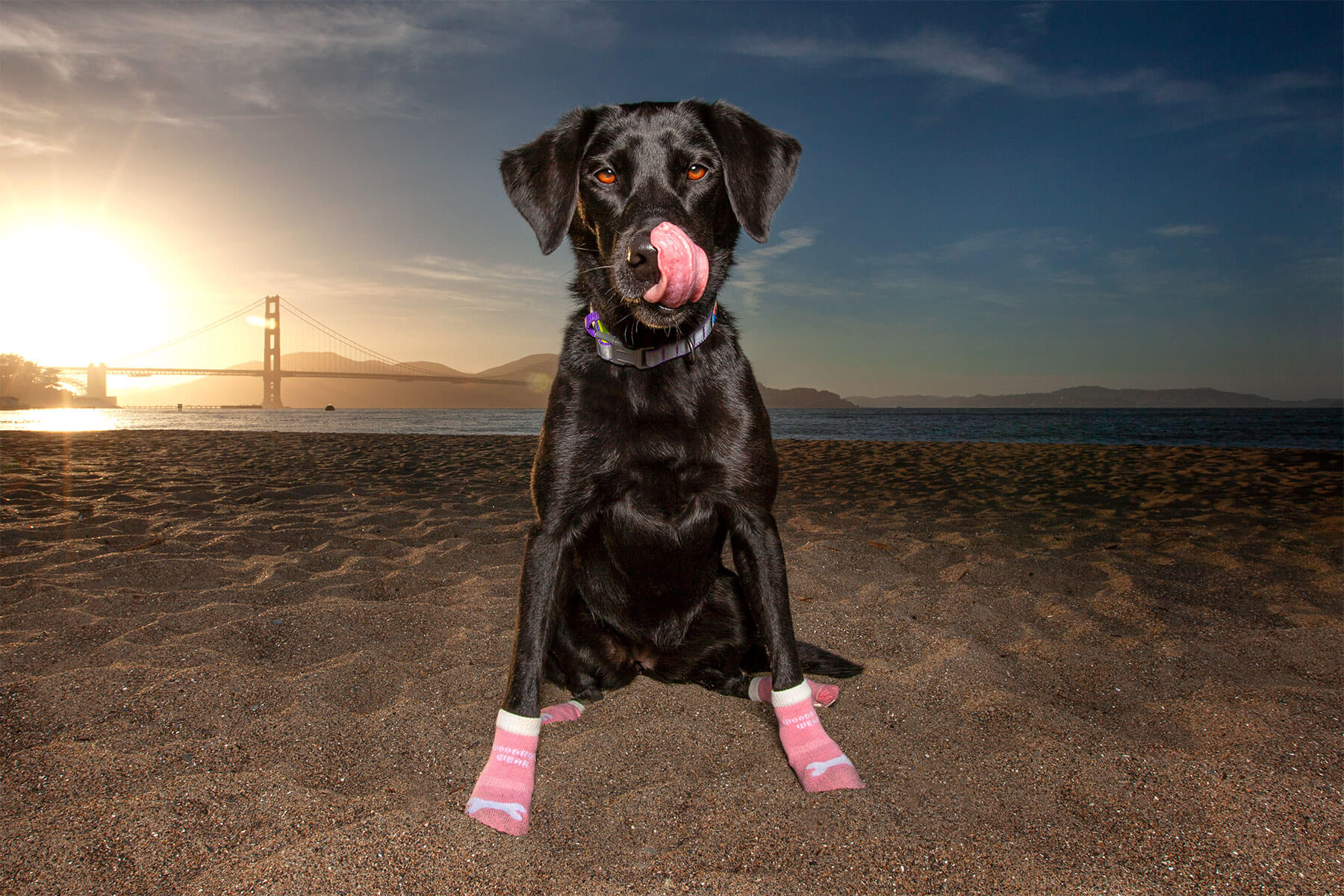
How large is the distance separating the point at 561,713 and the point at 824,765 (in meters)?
0.90

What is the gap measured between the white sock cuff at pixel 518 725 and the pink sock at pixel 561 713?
0.39 meters

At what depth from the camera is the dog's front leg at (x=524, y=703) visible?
5.95 feet

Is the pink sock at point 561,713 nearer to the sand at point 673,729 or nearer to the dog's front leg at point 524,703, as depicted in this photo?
the sand at point 673,729

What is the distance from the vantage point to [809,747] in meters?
1.99

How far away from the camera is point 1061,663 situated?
279 cm

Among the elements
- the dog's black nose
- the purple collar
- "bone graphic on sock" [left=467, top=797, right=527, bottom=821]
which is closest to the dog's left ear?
the purple collar

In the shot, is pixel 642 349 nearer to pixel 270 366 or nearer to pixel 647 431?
pixel 647 431

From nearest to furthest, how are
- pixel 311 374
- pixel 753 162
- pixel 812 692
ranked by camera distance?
pixel 753 162 → pixel 812 692 → pixel 311 374

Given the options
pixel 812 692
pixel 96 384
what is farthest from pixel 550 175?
pixel 96 384

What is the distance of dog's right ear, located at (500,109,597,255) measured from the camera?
2.26m

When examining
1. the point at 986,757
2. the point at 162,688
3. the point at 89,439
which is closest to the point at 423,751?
the point at 162,688

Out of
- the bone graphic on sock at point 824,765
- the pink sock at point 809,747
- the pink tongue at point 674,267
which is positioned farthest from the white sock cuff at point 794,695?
the pink tongue at point 674,267

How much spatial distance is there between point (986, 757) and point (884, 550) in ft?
8.39

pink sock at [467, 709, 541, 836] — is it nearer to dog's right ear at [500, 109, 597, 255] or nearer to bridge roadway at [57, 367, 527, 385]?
dog's right ear at [500, 109, 597, 255]
